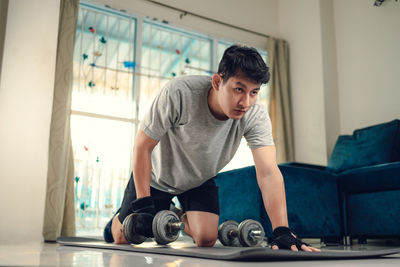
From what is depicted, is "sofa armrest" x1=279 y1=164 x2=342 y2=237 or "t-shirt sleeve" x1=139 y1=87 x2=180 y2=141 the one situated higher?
"t-shirt sleeve" x1=139 y1=87 x2=180 y2=141

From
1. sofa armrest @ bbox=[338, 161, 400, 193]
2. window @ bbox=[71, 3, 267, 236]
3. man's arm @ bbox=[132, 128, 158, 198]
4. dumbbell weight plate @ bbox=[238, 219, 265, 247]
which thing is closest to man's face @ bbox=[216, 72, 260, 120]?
man's arm @ bbox=[132, 128, 158, 198]

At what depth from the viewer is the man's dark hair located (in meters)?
1.42

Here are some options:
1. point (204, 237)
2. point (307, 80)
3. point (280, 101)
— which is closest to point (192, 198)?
point (204, 237)

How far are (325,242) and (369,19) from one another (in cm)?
266

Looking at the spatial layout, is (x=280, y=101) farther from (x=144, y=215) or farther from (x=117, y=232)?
(x=144, y=215)

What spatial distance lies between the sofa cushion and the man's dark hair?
2.29 m

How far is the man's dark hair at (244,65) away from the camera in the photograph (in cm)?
142

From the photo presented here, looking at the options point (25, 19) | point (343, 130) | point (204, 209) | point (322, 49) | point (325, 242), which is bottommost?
point (325, 242)

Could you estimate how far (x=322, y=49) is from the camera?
15.1 ft

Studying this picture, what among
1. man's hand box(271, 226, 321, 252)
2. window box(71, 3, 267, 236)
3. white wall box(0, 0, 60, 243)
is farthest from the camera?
window box(71, 3, 267, 236)

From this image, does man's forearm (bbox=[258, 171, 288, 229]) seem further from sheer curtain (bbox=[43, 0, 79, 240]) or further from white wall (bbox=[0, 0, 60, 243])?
sheer curtain (bbox=[43, 0, 79, 240])

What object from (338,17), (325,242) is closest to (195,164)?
(325,242)

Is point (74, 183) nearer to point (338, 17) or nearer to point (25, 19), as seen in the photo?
point (25, 19)

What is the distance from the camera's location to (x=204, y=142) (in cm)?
172
